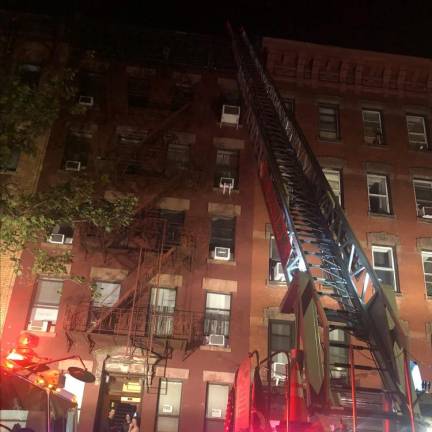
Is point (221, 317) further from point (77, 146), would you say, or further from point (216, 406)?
point (77, 146)

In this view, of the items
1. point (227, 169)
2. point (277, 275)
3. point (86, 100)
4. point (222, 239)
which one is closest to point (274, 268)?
point (277, 275)

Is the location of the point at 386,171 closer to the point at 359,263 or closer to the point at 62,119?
the point at 359,263

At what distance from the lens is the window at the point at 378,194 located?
60.2ft

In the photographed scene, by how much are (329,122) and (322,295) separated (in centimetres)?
1280

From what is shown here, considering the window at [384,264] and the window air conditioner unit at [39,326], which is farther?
Answer: the window at [384,264]

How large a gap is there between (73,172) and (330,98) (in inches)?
414

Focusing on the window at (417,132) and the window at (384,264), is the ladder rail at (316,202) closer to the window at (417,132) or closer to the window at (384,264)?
the window at (384,264)

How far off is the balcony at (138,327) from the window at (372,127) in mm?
9753

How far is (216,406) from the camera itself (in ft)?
49.0

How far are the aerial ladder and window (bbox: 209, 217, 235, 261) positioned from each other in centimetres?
510

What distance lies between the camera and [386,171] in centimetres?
1878

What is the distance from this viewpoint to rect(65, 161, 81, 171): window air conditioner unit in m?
17.5

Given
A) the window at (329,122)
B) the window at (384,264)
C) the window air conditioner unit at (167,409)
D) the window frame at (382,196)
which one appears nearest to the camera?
the window air conditioner unit at (167,409)

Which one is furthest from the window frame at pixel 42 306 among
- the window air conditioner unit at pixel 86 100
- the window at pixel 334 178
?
the window at pixel 334 178
